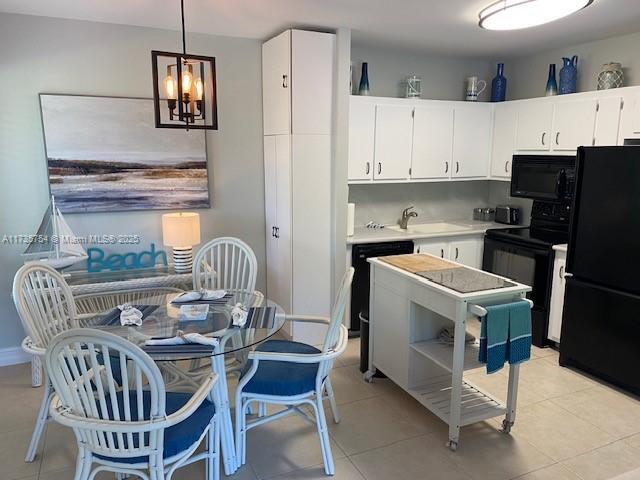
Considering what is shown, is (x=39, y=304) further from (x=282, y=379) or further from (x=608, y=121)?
(x=608, y=121)

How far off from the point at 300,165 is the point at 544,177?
2.13 meters

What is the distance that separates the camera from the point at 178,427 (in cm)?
195

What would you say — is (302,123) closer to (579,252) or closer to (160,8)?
(160,8)

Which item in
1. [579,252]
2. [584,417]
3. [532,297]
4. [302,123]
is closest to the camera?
Result: [584,417]

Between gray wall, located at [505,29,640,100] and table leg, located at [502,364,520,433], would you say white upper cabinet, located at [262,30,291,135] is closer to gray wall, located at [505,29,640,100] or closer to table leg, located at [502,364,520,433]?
table leg, located at [502,364,520,433]

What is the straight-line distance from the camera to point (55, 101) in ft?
11.2

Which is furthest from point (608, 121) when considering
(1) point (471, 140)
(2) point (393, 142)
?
(2) point (393, 142)

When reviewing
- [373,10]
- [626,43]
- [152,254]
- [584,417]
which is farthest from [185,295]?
[626,43]

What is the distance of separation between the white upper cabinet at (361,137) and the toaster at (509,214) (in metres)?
1.58

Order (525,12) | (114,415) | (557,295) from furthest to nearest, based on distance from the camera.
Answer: (557,295)
(525,12)
(114,415)

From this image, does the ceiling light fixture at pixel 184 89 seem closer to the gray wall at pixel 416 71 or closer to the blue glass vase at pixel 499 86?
the gray wall at pixel 416 71

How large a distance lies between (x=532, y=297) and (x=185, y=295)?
9.16 ft

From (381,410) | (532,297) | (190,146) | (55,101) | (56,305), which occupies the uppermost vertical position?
(55,101)

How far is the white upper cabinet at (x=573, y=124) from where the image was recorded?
380 centimetres
